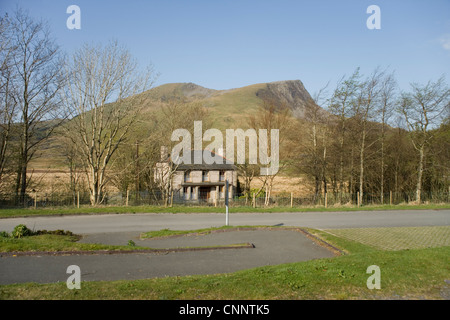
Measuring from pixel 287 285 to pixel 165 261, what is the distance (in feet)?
13.7

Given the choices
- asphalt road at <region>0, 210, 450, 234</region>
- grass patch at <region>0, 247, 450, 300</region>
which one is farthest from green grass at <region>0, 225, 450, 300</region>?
asphalt road at <region>0, 210, 450, 234</region>

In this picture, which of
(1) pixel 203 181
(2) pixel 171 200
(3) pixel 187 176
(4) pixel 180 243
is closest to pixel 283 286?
(4) pixel 180 243

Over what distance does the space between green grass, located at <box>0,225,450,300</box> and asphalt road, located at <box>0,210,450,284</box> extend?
4.31 ft

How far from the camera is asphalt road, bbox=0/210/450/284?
27.4ft

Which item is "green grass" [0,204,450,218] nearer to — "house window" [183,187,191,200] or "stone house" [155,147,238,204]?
"stone house" [155,147,238,204]

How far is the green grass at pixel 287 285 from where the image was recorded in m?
6.10

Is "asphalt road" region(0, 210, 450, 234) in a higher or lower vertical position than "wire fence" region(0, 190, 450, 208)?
lower

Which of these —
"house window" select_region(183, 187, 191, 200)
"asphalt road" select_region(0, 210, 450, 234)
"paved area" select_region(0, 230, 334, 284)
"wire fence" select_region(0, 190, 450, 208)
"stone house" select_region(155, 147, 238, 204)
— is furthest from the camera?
"house window" select_region(183, 187, 191, 200)

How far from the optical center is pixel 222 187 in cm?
4819

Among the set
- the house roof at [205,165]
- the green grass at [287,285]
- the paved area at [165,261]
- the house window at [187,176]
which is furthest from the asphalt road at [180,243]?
the house window at [187,176]

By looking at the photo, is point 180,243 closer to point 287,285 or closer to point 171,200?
point 287,285

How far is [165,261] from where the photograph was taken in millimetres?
9594

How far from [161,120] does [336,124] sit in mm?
17068

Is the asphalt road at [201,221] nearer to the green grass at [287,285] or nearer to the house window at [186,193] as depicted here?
the green grass at [287,285]
